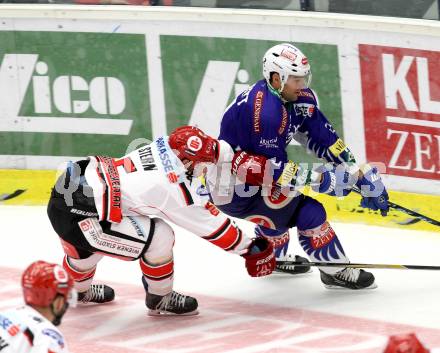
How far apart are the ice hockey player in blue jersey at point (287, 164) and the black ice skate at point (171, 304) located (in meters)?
0.61

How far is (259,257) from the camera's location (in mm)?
6266

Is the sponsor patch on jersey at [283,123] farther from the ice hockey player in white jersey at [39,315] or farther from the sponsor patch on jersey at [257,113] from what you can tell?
the ice hockey player in white jersey at [39,315]

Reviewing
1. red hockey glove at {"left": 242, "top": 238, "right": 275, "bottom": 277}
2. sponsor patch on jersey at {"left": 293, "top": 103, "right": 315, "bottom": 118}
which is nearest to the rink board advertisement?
sponsor patch on jersey at {"left": 293, "top": 103, "right": 315, "bottom": 118}

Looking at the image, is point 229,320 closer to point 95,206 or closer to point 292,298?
point 292,298

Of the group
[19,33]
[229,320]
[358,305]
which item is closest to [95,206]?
[229,320]

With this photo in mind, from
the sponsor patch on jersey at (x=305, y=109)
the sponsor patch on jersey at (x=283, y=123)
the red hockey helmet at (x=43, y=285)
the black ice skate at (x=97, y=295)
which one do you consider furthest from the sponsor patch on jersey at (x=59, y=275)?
the sponsor patch on jersey at (x=305, y=109)

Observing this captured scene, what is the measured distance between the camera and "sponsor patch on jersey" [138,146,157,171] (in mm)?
6098

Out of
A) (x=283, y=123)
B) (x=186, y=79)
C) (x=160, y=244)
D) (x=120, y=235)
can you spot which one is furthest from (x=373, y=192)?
(x=186, y=79)

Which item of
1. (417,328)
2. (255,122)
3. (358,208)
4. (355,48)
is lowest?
(417,328)

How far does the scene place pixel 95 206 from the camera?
20.0 ft

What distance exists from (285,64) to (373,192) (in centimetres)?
85

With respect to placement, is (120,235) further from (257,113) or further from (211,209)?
(257,113)

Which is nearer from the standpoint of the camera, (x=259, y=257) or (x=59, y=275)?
(x=59, y=275)

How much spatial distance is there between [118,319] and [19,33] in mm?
3175
